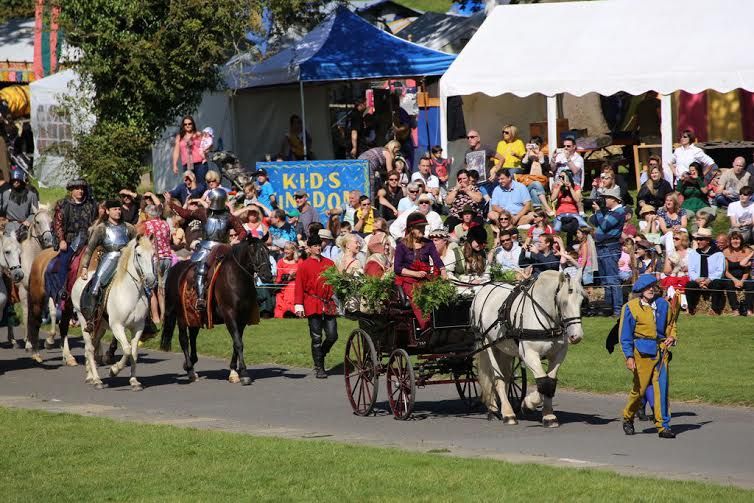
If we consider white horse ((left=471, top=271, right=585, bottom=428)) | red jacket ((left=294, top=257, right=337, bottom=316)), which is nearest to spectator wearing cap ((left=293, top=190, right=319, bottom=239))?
red jacket ((left=294, top=257, right=337, bottom=316))

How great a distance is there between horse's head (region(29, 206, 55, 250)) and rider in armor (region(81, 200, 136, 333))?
443 centimetres

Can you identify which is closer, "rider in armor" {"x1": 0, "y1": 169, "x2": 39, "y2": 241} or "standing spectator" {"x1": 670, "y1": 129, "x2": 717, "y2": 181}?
"standing spectator" {"x1": 670, "y1": 129, "x2": 717, "y2": 181}

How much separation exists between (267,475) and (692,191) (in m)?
14.2

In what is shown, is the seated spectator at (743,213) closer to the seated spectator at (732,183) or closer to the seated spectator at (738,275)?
the seated spectator at (738,275)

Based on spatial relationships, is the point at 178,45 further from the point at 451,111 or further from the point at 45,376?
the point at 45,376

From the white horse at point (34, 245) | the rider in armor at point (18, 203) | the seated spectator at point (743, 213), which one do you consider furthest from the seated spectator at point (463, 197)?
the rider in armor at point (18, 203)

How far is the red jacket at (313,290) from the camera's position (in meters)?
18.8

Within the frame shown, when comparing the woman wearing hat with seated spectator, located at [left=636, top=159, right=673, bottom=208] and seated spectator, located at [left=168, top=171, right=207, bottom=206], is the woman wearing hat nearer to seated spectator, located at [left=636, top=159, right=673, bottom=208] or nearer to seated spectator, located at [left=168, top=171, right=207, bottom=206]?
seated spectator, located at [left=636, top=159, right=673, bottom=208]

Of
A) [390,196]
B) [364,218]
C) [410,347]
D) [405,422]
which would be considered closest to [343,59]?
[390,196]

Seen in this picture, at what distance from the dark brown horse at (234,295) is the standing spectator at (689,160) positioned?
9.58 m

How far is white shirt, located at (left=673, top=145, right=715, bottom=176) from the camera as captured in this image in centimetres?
2525

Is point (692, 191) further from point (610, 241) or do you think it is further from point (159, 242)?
point (159, 242)

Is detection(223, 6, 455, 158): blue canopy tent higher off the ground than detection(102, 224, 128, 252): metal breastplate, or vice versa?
detection(223, 6, 455, 158): blue canopy tent

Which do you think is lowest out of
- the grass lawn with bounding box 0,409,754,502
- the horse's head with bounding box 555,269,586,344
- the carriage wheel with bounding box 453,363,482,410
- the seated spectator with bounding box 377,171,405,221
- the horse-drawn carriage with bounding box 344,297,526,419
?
the grass lawn with bounding box 0,409,754,502
